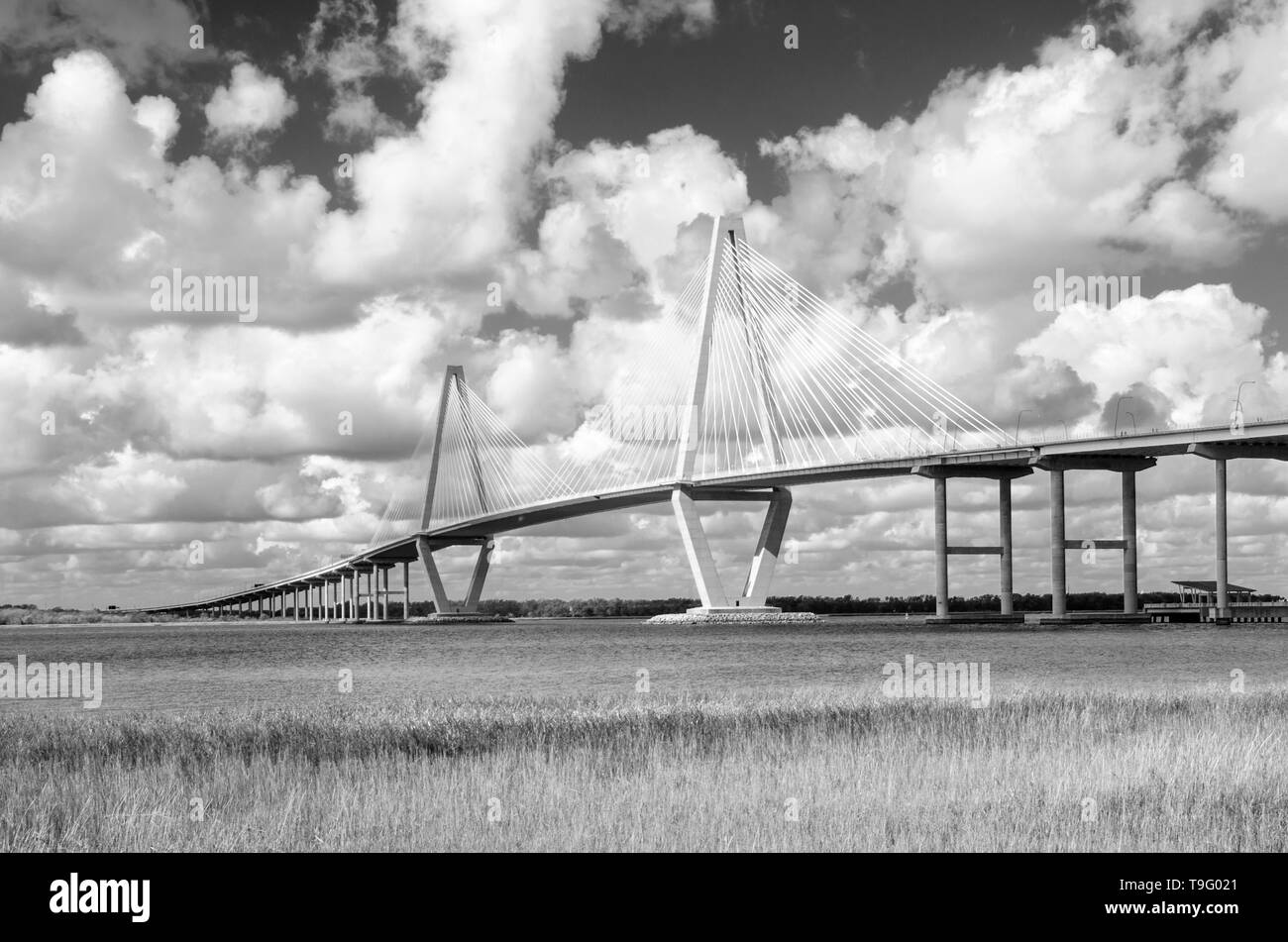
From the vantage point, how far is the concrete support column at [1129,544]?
83.4 metres

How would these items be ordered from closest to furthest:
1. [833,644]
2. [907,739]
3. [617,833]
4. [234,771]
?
1. [617,833]
2. [234,771]
3. [907,739]
4. [833,644]

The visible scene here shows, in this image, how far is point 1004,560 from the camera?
92750 millimetres

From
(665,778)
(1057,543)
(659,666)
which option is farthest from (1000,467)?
(665,778)

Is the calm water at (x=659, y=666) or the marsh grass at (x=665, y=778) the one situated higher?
the marsh grass at (x=665, y=778)

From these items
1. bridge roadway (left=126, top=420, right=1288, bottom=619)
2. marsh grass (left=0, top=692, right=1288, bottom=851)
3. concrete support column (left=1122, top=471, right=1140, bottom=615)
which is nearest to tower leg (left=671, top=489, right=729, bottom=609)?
bridge roadway (left=126, top=420, right=1288, bottom=619)

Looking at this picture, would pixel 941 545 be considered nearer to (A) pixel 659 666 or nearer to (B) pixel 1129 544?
(B) pixel 1129 544

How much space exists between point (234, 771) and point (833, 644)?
51.4m

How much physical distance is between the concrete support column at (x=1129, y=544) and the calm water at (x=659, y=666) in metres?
11.8
